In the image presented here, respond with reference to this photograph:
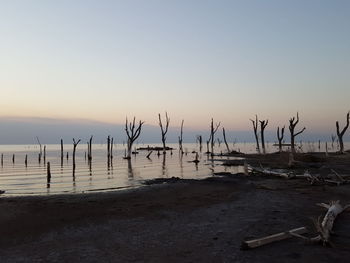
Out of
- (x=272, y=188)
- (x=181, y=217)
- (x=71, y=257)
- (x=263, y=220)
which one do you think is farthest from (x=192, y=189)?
(x=71, y=257)

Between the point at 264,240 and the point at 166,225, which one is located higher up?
the point at 264,240

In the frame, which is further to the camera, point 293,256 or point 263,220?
point 263,220

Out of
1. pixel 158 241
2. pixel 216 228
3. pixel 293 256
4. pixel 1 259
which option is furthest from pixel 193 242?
pixel 1 259

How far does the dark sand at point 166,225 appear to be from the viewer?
26.7ft

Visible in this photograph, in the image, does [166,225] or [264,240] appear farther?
[166,225]

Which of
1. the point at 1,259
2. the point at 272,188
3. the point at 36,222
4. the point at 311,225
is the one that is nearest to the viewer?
the point at 1,259

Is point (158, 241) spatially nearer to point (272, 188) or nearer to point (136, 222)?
point (136, 222)

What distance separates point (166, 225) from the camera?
11094 mm

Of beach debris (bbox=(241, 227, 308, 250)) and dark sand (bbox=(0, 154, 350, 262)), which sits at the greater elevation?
beach debris (bbox=(241, 227, 308, 250))

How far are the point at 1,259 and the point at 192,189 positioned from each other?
1250 cm

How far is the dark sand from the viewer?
8.15 m

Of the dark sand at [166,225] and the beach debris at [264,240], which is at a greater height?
the beach debris at [264,240]

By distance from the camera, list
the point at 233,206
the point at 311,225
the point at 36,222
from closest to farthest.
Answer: the point at 311,225, the point at 36,222, the point at 233,206

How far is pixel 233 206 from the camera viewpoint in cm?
1412
